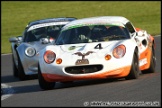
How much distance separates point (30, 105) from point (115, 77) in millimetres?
2423

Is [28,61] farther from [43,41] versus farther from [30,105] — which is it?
[30,105]

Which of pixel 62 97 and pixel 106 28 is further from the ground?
pixel 106 28

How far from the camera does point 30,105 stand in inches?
376

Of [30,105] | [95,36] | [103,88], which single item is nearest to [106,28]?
[95,36]

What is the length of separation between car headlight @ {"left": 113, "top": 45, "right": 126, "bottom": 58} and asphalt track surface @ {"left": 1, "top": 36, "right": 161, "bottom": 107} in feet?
1.48

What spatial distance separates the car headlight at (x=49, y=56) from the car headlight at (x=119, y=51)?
40.7 inches

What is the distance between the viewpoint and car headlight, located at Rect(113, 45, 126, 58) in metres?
11.6

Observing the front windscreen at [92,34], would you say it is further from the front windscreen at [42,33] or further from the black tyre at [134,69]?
the front windscreen at [42,33]

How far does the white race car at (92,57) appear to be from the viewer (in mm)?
11469

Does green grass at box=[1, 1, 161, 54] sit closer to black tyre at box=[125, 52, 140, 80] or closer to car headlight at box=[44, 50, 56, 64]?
black tyre at box=[125, 52, 140, 80]

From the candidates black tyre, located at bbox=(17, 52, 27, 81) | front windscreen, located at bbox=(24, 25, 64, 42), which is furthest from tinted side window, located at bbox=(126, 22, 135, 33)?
front windscreen, located at bbox=(24, 25, 64, 42)

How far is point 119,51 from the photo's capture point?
11.6 m

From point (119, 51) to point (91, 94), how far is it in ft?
5.35

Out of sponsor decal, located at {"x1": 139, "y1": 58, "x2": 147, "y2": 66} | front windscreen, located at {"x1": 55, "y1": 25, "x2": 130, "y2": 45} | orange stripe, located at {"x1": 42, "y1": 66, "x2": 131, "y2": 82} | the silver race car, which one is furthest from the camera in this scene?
the silver race car
